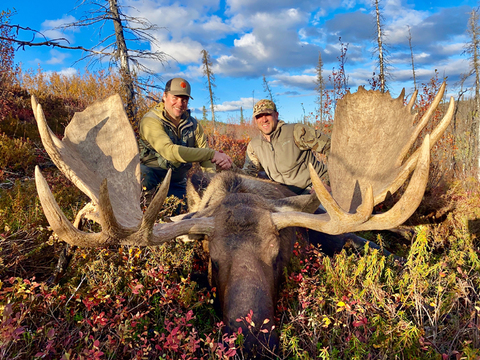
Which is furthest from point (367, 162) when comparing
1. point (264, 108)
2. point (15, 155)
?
point (15, 155)

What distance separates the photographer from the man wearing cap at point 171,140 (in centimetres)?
500

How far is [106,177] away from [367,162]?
10.8 ft

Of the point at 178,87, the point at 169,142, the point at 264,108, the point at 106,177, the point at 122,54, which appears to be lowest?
the point at 106,177

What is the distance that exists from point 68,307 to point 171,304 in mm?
973

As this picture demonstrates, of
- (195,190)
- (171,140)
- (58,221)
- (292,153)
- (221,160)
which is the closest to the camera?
(58,221)

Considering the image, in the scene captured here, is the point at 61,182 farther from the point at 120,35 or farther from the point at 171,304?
the point at 120,35

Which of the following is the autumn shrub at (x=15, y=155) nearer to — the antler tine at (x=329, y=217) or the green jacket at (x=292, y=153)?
the green jacket at (x=292, y=153)

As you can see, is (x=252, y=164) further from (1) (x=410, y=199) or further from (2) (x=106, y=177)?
(1) (x=410, y=199)

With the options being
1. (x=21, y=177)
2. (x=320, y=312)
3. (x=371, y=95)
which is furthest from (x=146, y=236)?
(x=21, y=177)

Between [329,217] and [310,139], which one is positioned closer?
[329,217]

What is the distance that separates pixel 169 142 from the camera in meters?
5.14

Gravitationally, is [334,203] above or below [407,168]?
below

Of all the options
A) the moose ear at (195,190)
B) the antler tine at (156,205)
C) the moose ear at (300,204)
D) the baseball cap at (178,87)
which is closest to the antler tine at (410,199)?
the moose ear at (300,204)

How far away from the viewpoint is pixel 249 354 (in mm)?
2266
